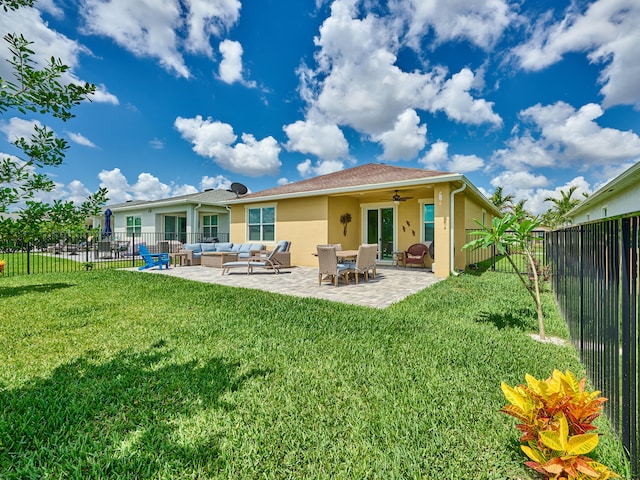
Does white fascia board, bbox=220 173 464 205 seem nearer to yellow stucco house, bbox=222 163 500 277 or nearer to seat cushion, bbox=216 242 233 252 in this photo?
yellow stucco house, bbox=222 163 500 277

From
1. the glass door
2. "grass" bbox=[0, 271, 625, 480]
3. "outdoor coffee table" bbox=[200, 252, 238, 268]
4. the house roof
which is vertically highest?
the house roof

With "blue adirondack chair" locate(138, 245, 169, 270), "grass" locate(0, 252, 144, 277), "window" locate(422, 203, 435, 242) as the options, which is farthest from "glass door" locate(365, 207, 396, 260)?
"grass" locate(0, 252, 144, 277)

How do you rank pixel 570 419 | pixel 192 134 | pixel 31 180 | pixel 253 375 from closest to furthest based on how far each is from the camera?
pixel 570 419, pixel 31 180, pixel 253 375, pixel 192 134

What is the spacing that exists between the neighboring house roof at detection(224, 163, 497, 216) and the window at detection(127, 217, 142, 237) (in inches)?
470

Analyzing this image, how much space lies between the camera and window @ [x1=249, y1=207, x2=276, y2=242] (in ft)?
46.5

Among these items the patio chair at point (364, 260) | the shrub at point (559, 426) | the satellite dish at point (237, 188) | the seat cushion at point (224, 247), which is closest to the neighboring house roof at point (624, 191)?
the patio chair at point (364, 260)

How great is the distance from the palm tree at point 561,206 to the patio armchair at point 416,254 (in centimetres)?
2595

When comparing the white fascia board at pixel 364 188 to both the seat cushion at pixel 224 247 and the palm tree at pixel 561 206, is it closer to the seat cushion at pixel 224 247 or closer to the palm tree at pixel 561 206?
the seat cushion at pixel 224 247

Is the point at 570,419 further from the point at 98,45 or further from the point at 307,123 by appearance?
the point at 307,123

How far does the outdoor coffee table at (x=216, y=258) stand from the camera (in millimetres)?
12625

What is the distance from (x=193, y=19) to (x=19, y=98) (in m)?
10.5

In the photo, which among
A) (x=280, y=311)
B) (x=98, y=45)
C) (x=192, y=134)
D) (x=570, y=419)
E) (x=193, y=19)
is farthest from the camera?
(x=192, y=134)

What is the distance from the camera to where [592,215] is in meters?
15.6

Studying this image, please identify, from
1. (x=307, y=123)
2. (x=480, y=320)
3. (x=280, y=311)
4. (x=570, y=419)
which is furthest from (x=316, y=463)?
(x=307, y=123)
